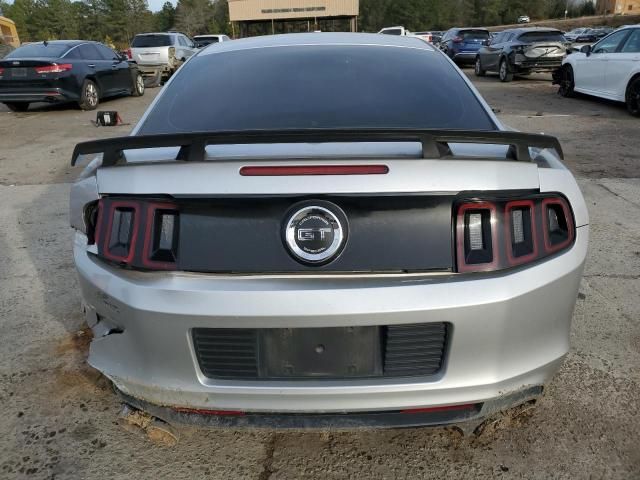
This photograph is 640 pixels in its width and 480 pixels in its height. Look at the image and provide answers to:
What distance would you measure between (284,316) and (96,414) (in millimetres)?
1364

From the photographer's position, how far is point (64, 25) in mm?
89938

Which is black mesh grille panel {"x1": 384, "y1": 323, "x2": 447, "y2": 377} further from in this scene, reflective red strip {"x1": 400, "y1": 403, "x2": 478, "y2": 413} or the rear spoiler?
the rear spoiler

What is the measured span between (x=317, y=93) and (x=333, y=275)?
3.82ft

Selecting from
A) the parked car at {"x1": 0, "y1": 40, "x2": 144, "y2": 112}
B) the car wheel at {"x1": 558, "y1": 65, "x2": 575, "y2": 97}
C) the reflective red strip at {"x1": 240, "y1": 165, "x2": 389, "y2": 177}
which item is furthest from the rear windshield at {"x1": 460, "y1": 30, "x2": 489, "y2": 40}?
the reflective red strip at {"x1": 240, "y1": 165, "x2": 389, "y2": 177}

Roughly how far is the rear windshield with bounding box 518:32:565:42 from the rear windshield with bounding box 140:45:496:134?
1511cm

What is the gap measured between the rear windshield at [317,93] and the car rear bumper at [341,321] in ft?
2.81

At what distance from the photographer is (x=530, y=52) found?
627 inches

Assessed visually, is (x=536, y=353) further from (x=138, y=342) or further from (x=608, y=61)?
(x=608, y=61)

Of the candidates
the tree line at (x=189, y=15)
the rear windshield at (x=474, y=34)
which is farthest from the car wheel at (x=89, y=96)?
Answer: the tree line at (x=189, y=15)

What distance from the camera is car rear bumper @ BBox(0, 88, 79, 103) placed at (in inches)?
464

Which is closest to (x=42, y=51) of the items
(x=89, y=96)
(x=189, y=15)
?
(x=89, y=96)

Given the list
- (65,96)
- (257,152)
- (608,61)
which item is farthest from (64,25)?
(257,152)

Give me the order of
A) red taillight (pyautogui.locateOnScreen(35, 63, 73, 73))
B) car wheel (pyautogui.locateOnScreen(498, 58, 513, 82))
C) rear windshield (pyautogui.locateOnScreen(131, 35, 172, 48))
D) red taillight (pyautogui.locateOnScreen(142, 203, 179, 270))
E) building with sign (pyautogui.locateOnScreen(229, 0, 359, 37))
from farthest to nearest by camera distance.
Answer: building with sign (pyautogui.locateOnScreen(229, 0, 359, 37)) → rear windshield (pyautogui.locateOnScreen(131, 35, 172, 48)) → car wheel (pyautogui.locateOnScreen(498, 58, 513, 82)) → red taillight (pyautogui.locateOnScreen(35, 63, 73, 73)) → red taillight (pyautogui.locateOnScreen(142, 203, 179, 270))

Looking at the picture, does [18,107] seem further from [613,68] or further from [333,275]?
[333,275]
